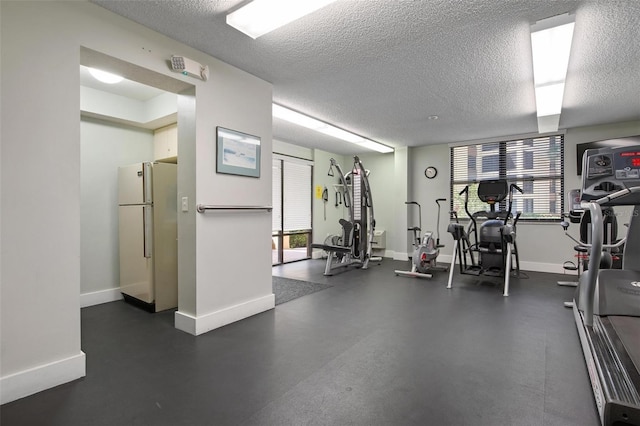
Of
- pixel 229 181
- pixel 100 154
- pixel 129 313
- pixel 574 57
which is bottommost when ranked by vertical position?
pixel 129 313

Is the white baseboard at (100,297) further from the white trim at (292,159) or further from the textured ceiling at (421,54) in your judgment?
the white trim at (292,159)

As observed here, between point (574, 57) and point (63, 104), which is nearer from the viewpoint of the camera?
point (63, 104)

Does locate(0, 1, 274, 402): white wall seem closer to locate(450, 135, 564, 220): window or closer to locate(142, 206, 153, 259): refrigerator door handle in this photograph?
locate(142, 206, 153, 259): refrigerator door handle

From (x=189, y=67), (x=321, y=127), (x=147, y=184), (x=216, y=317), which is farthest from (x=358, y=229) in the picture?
(x=189, y=67)

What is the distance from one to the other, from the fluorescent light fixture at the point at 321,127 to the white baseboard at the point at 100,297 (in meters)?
3.05

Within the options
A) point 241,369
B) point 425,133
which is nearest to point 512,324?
point 241,369

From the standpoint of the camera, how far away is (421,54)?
2.88 meters

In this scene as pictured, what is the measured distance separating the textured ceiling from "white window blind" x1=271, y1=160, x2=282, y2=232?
6.45 feet

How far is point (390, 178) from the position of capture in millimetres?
7621

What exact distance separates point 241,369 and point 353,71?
283 cm

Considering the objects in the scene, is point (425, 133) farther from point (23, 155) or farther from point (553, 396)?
point (23, 155)

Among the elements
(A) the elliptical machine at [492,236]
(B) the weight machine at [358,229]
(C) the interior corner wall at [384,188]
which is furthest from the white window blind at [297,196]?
(A) the elliptical machine at [492,236]

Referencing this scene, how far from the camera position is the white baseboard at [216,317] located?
9.25 feet

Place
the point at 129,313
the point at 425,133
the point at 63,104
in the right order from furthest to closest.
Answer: the point at 425,133 → the point at 129,313 → the point at 63,104
